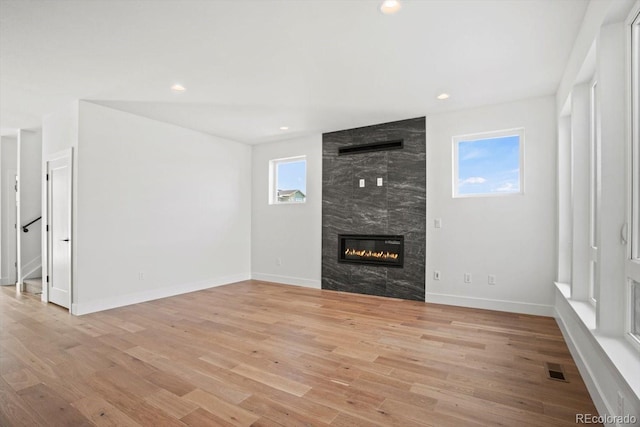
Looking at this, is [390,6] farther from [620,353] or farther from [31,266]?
[31,266]

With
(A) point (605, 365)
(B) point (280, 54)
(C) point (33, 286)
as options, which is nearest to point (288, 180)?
(B) point (280, 54)

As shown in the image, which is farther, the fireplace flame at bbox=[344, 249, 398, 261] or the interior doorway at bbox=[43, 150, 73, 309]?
the fireplace flame at bbox=[344, 249, 398, 261]

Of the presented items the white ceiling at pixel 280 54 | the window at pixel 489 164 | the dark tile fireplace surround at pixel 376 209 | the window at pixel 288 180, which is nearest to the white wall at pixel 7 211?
the white ceiling at pixel 280 54

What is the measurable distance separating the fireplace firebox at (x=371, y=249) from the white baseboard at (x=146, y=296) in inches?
93.0

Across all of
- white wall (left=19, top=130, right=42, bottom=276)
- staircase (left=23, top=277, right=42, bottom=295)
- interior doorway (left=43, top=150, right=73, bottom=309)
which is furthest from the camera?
white wall (left=19, top=130, right=42, bottom=276)

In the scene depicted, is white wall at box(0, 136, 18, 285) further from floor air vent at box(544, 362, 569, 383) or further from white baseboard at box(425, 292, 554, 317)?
floor air vent at box(544, 362, 569, 383)

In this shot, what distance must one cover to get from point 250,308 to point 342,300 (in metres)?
1.40

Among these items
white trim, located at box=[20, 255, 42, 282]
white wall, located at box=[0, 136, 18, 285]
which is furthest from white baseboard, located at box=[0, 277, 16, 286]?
white trim, located at box=[20, 255, 42, 282]

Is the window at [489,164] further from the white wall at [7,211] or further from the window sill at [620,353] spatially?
the white wall at [7,211]

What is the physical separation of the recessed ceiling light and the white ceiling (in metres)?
0.06

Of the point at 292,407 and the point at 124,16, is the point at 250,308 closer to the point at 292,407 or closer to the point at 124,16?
the point at 292,407

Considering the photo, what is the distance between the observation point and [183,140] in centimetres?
544

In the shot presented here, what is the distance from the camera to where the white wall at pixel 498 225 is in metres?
4.00

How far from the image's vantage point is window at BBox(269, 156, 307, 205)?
6160mm
